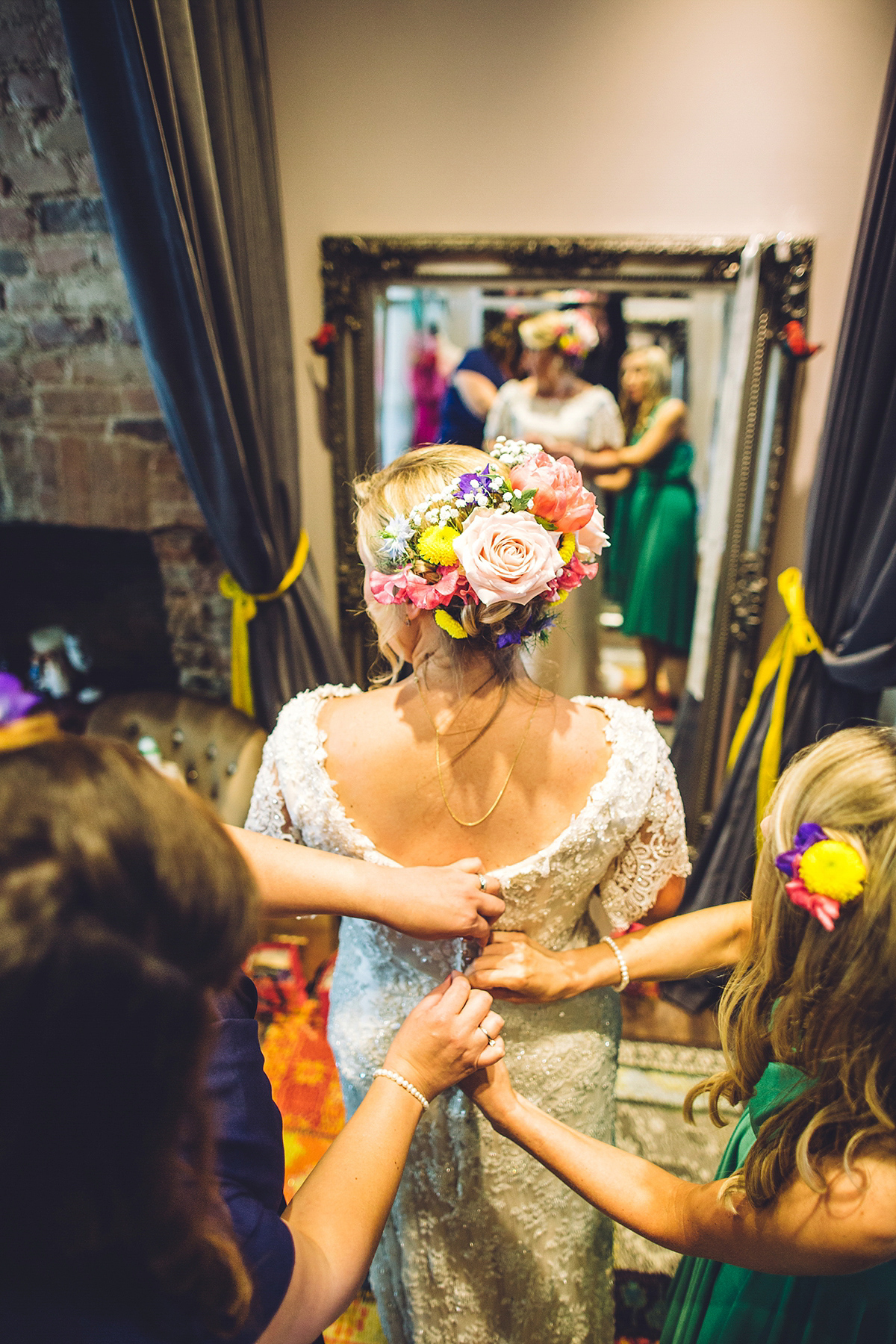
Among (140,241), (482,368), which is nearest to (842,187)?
(482,368)

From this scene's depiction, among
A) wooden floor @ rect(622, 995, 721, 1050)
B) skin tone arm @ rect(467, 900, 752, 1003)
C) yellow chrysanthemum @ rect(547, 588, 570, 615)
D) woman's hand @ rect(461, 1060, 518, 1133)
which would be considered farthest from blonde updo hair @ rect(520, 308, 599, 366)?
wooden floor @ rect(622, 995, 721, 1050)

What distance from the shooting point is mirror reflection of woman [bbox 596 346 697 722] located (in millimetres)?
2131

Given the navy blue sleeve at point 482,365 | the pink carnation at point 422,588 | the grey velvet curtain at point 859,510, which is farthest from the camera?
the navy blue sleeve at point 482,365

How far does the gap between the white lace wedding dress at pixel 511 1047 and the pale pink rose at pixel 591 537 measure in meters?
0.24

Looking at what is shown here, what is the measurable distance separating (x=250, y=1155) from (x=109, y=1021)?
0.33m

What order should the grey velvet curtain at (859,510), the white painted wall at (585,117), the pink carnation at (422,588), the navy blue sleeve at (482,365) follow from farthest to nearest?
the navy blue sleeve at (482,365) → the white painted wall at (585,117) → the grey velvet curtain at (859,510) → the pink carnation at (422,588)

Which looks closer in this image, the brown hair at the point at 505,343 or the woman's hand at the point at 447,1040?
the woman's hand at the point at 447,1040

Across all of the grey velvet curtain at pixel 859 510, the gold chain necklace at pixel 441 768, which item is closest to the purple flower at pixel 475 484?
the gold chain necklace at pixel 441 768

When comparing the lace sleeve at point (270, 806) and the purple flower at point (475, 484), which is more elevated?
the purple flower at point (475, 484)

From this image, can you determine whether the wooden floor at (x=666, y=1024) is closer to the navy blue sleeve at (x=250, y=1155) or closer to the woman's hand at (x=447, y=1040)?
the woman's hand at (x=447, y=1040)

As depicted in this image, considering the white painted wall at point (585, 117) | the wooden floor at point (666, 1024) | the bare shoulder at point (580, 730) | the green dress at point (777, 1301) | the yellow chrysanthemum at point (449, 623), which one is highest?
the white painted wall at point (585, 117)

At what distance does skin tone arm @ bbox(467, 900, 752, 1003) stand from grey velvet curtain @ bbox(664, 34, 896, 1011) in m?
0.65

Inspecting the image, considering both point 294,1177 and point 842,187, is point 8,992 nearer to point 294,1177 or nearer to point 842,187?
point 294,1177

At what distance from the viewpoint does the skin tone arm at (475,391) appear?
7.10 ft
